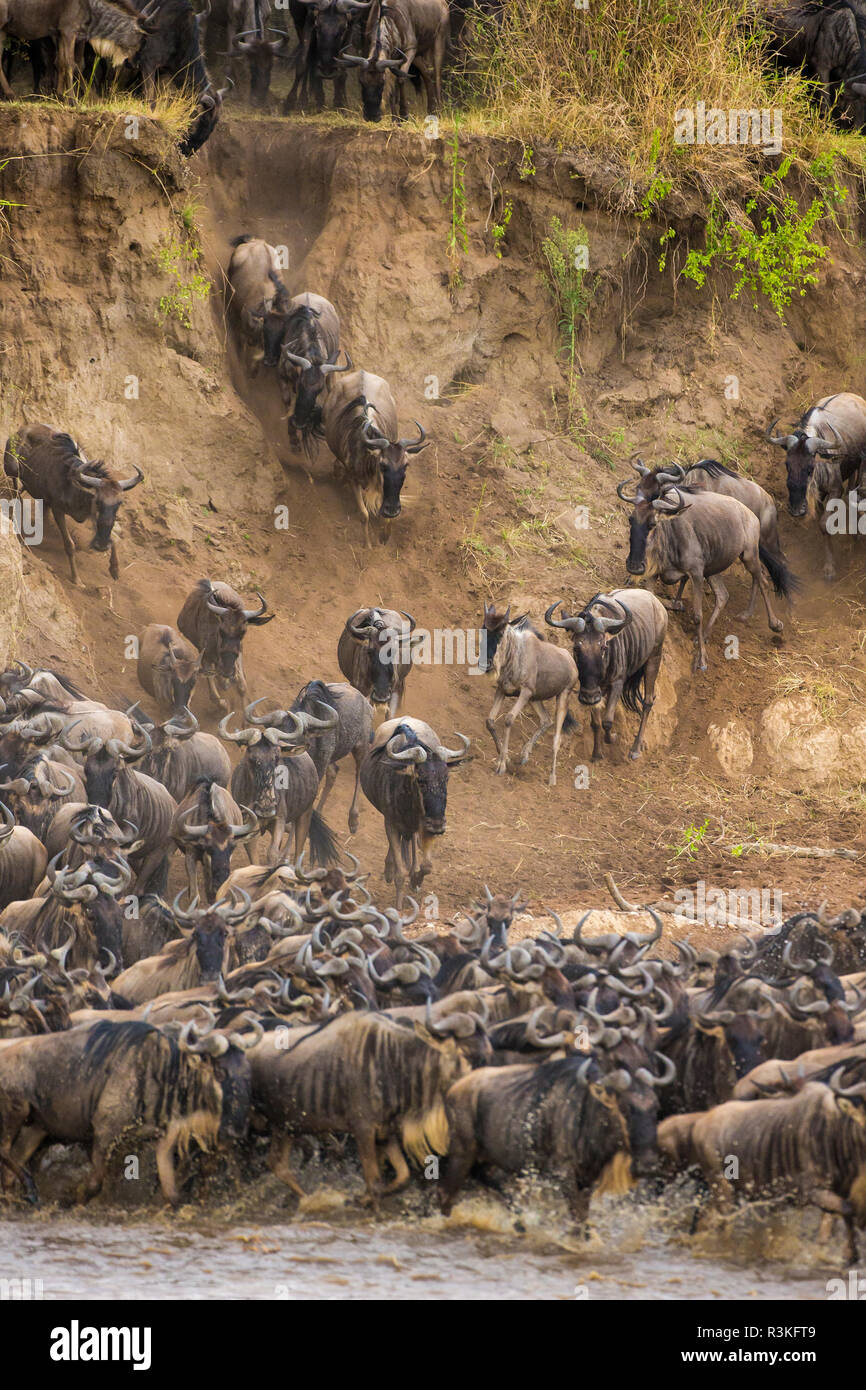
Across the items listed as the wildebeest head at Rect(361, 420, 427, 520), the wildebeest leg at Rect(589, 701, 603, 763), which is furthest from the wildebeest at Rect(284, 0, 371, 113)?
the wildebeest leg at Rect(589, 701, 603, 763)

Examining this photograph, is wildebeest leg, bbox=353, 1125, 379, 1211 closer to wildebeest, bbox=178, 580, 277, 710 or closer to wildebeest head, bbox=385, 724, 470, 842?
wildebeest head, bbox=385, 724, 470, 842

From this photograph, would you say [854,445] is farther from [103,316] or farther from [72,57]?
[72,57]

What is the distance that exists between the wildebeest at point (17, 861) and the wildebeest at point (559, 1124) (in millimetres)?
4148

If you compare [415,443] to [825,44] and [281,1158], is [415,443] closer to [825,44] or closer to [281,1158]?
[825,44]

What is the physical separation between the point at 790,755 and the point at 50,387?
768 centimetres

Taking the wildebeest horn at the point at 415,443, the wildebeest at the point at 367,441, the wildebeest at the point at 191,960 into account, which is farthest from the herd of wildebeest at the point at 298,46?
the wildebeest at the point at 191,960

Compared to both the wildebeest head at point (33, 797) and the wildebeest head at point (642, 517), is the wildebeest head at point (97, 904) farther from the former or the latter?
the wildebeest head at point (642, 517)

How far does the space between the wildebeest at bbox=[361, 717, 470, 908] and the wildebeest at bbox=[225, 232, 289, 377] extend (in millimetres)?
5937

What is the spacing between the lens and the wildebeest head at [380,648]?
46.5 feet

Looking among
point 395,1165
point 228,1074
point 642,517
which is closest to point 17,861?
point 228,1074

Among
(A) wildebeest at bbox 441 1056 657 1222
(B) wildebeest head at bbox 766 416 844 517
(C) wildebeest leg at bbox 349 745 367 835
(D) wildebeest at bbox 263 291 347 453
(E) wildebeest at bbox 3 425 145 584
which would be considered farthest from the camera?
(D) wildebeest at bbox 263 291 347 453

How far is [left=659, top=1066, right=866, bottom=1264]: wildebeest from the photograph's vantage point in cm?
740

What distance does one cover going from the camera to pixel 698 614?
51.4ft

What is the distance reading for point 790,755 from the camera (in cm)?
1487
